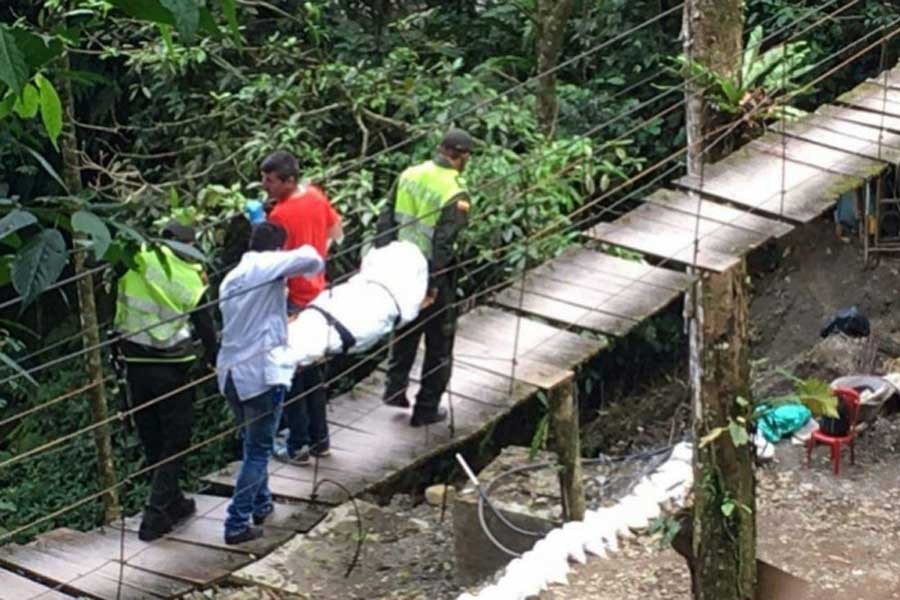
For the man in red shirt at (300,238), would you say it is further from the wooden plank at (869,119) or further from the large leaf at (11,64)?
the large leaf at (11,64)

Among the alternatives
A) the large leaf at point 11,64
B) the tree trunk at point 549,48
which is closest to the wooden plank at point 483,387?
the tree trunk at point 549,48

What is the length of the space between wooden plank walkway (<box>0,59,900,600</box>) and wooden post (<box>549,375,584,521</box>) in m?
0.73

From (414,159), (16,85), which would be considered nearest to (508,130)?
(414,159)

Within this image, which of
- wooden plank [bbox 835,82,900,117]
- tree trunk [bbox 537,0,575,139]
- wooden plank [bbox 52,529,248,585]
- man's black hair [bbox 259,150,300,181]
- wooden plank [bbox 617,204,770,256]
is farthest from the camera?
tree trunk [bbox 537,0,575,139]

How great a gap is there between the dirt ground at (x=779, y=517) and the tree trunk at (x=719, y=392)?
1171 mm

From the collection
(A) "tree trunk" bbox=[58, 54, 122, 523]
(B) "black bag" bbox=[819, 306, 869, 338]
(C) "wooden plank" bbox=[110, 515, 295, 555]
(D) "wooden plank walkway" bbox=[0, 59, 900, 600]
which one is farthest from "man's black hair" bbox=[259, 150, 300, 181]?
(B) "black bag" bbox=[819, 306, 869, 338]

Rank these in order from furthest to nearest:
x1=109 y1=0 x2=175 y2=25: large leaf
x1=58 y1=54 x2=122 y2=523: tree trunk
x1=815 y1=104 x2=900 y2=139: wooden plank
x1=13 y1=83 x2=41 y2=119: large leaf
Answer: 1. x1=58 y1=54 x2=122 y2=523: tree trunk
2. x1=815 y1=104 x2=900 y2=139: wooden plank
3. x1=13 y1=83 x2=41 y2=119: large leaf
4. x1=109 y1=0 x2=175 y2=25: large leaf

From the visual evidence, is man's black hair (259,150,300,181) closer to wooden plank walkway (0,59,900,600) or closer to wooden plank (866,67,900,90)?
wooden plank walkway (0,59,900,600)

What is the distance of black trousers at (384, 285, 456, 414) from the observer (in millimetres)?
4551

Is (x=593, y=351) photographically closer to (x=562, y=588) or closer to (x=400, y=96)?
(x=562, y=588)

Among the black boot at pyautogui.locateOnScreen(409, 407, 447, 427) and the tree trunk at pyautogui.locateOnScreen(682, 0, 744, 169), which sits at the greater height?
the tree trunk at pyautogui.locateOnScreen(682, 0, 744, 169)

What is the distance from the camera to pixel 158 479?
430cm

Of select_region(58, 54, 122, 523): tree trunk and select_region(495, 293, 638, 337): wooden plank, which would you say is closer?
select_region(495, 293, 638, 337): wooden plank

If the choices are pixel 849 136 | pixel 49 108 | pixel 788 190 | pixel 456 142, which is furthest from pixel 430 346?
pixel 49 108
